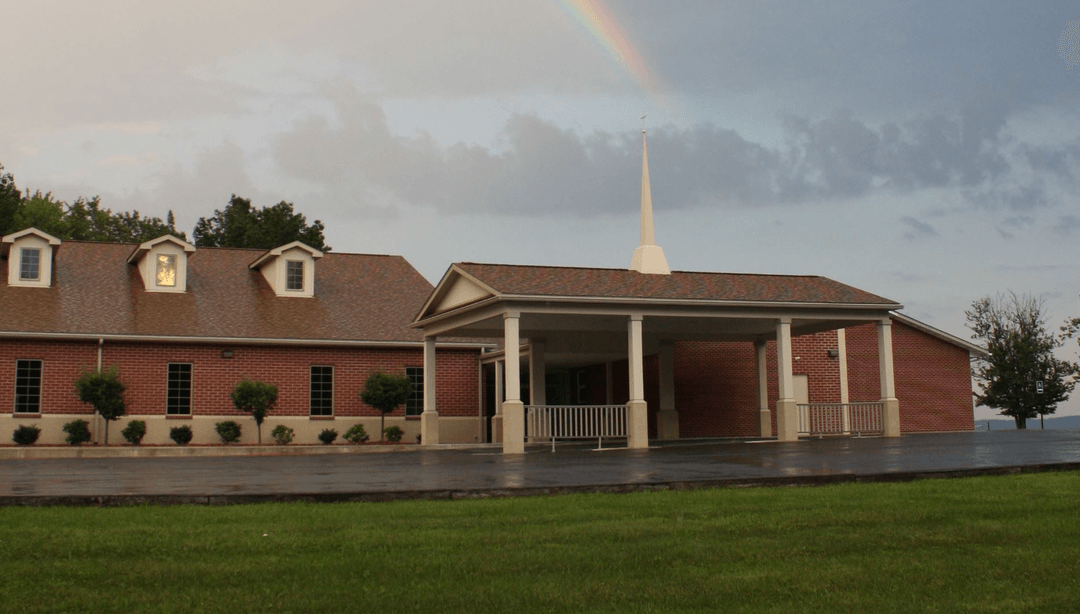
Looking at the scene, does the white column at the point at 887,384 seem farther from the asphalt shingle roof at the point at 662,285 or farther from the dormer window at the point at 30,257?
the dormer window at the point at 30,257

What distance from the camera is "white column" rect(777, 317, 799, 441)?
2511 centimetres

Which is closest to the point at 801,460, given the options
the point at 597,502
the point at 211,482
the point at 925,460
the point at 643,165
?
the point at 925,460

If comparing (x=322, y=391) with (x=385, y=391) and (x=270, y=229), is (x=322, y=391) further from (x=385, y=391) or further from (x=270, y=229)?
(x=270, y=229)

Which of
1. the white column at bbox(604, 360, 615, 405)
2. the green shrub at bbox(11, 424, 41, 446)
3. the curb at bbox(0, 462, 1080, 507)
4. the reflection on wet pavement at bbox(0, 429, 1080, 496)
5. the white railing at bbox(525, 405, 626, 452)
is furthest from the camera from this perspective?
the white column at bbox(604, 360, 615, 405)

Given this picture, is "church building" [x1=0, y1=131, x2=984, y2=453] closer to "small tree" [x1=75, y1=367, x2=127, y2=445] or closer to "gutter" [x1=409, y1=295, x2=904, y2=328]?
"gutter" [x1=409, y1=295, x2=904, y2=328]

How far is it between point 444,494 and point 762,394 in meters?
20.2

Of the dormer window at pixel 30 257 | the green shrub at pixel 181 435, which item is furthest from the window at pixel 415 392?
the dormer window at pixel 30 257

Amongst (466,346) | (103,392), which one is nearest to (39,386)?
(103,392)

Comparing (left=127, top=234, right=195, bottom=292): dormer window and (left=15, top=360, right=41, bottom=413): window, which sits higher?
(left=127, top=234, right=195, bottom=292): dormer window

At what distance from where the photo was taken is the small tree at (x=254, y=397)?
95.2ft

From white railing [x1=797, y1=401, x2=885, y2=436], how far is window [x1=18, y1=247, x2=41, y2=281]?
22.2m

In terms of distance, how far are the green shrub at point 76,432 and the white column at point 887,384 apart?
20.8 m

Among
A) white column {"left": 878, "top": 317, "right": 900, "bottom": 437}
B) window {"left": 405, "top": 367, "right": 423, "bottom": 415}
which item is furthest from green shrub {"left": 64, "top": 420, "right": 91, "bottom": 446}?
white column {"left": 878, "top": 317, "right": 900, "bottom": 437}

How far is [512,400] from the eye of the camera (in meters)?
22.3
